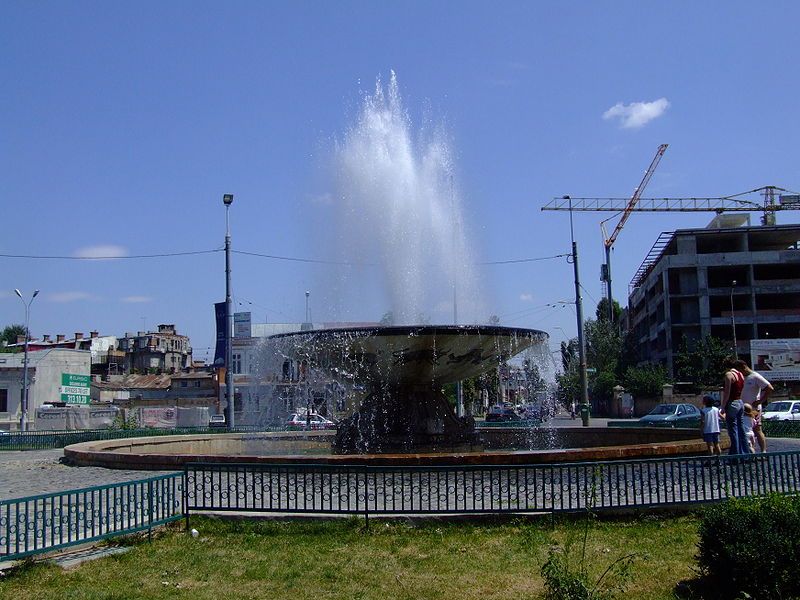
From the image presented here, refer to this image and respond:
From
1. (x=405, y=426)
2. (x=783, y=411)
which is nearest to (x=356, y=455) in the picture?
(x=405, y=426)

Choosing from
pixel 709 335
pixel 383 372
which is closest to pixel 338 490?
pixel 383 372

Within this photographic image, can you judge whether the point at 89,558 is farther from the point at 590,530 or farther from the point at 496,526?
the point at 590,530

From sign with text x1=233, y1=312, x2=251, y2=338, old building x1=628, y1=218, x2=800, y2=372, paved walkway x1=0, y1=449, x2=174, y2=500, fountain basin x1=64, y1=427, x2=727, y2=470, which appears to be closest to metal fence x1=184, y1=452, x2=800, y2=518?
fountain basin x1=64, y1=427, x2=727, y2=470

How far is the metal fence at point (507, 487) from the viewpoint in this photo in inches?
329

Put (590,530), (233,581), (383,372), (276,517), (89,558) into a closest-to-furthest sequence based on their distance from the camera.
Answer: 1. (233,581)
2. (89,558)
3. (590,530)
4. (276,517)
5. (383,372)

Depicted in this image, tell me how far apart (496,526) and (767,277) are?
205ft

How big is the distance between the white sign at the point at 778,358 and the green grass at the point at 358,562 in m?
46.9

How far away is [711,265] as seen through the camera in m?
62.1

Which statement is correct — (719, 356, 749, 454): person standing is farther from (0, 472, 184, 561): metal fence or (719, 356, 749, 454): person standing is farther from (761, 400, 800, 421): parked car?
(761, 400, 800, 421): parked car

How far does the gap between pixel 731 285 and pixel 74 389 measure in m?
49.4

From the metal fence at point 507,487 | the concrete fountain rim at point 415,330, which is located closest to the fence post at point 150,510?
the metal fence at point 507,487

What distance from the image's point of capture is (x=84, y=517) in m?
7.33

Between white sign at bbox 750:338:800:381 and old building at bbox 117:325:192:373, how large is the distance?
7242 cm

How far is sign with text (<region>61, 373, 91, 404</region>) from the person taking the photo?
53.5 m
